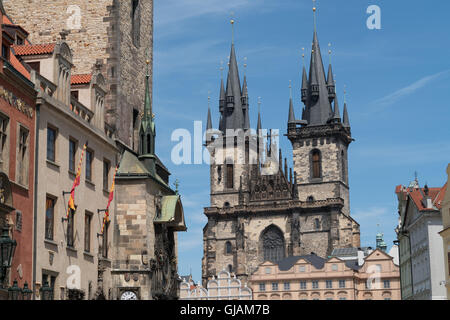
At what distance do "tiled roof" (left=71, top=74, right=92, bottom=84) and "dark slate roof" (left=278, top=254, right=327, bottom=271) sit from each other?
7494 cm

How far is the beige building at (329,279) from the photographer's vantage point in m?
100

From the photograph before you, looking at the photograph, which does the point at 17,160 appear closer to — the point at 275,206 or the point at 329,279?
the point at 329,279

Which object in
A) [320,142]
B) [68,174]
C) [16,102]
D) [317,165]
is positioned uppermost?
[320,142]

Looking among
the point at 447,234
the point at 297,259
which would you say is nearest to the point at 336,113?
the point at 297,259

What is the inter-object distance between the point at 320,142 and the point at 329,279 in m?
19.6

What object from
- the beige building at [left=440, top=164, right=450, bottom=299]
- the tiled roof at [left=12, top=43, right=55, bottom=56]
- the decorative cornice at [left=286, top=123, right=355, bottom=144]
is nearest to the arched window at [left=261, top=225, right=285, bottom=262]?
the decorative cornice at [left=286, top=123, right=355, bottom=144]

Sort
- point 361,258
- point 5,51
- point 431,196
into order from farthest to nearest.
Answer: point 361,258 → point 431,196 → point 5,51

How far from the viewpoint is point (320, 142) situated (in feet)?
360

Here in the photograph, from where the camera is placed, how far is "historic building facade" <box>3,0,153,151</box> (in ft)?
102

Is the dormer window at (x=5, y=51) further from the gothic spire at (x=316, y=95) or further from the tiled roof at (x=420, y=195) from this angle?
the gothic spire at (x=316, y=95)

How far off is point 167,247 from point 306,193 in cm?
7772

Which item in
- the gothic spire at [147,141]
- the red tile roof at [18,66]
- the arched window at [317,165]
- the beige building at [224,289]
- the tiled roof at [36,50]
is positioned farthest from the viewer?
the arched window at [317,165]

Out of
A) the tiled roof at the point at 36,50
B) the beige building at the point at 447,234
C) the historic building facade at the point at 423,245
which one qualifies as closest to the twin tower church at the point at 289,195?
the historic building facade at the point at 423,245

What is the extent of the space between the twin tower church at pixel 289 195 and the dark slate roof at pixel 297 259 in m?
1.51
